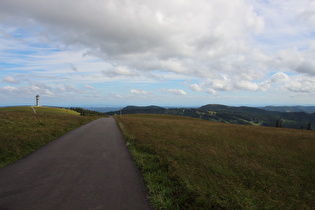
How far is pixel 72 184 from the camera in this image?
6.10 metres

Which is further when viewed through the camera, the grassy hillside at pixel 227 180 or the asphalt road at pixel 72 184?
the grassy hillside at pixel 227 180

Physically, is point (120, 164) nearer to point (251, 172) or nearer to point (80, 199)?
point (80, 199)

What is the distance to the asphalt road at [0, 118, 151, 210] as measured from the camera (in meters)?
4.88

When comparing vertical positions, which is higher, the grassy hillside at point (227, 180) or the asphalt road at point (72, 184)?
the asphalt road at point (72, 184)

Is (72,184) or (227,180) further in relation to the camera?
(227,180)

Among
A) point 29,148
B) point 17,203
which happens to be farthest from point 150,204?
point 29,148

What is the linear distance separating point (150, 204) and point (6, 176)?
5.89 meters

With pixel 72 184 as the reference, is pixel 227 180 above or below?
below

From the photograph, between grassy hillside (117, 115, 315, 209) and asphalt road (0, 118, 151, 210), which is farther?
grassy hillside (117, 115, 315, 209)

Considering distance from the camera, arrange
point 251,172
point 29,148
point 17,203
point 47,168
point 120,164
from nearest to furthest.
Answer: point 17,203, point 47,168, point 120,164, point 251,172, point 29,148

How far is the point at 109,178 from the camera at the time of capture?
6.71 meters

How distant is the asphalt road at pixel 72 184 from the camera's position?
4.88 meters

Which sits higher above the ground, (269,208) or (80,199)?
(80,199)

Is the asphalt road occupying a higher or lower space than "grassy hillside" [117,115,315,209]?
higher
